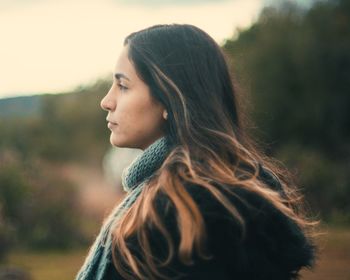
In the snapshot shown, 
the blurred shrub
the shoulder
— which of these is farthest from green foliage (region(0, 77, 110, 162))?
the shoulder

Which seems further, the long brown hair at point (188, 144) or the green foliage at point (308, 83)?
the green foliage at point (308, 83)

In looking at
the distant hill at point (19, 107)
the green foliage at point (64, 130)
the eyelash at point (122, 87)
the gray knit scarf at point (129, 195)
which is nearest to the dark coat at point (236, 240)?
the gray knit scarf at point (129, 195)

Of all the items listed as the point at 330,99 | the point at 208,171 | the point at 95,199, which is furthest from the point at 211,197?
the point at 330,99

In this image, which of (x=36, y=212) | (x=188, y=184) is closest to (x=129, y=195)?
(x=188, y=184)

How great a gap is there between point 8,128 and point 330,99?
55.0 ft

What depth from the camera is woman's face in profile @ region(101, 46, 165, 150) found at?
2.30 metres

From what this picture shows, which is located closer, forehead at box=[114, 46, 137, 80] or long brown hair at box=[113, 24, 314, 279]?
long brown hair at box=[113, 24, 314, 279]

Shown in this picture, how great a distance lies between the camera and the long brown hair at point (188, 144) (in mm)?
1976

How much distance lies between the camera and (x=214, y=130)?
2223mm

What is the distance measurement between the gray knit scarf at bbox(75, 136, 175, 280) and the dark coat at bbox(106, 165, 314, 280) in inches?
9.6

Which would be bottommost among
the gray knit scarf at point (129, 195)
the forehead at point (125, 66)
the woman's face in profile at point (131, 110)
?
the gray knit scarf at point (129, 195)

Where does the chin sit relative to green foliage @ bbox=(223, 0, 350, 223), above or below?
above

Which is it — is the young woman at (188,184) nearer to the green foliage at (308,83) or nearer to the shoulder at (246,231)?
the shoulder at (246,231)

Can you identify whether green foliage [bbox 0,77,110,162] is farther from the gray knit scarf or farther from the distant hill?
the gray knit scarf
